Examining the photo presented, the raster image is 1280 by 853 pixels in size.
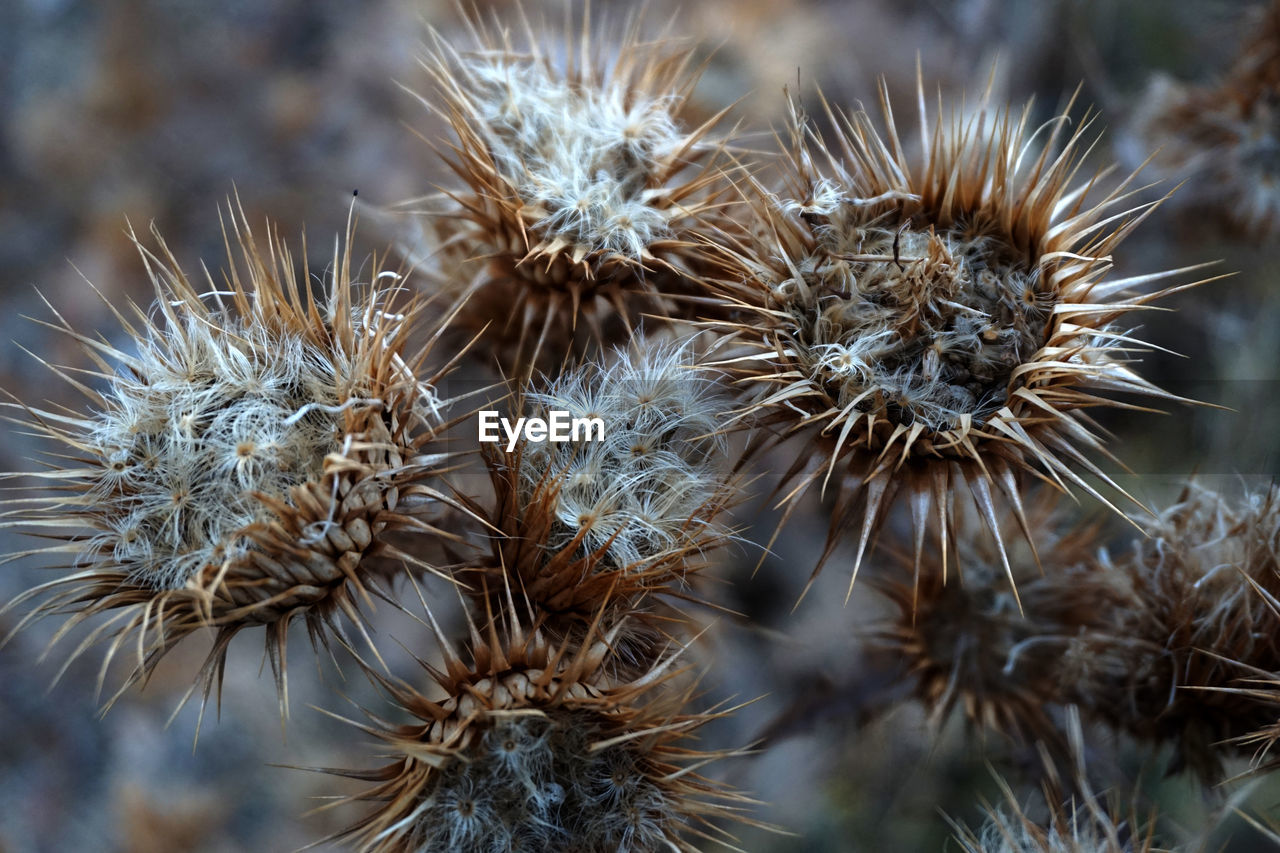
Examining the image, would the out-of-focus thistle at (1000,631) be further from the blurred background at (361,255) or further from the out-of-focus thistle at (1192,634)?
the blurred background at (361,255)

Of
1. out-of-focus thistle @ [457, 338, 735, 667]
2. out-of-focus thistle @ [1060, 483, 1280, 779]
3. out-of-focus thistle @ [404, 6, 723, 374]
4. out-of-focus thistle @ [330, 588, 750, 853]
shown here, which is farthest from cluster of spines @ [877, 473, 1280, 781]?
out-of-focus thistle @ [404, 6, 723, 374]

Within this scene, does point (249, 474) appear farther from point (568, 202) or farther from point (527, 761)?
point (568, 202)

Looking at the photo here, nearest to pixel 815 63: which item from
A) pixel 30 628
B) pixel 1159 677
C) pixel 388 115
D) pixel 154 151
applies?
pixel 388 115

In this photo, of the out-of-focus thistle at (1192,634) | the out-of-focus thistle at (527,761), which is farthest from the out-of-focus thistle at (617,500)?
the out-of-focus thistle at (1192,634)

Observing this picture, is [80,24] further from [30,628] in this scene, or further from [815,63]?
[815,63]

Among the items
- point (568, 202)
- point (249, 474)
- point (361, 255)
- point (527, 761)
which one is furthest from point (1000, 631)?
point (361, 255)

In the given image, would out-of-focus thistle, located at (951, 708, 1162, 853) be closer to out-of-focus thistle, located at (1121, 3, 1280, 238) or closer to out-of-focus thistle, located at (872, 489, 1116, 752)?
out-of-focus thistle, located at (872, 489, 1116, 752)
